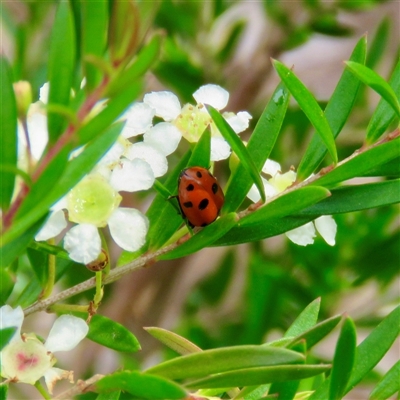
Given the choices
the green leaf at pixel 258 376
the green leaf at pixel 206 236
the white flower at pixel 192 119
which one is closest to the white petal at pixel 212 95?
the white flower at pixel 192 119

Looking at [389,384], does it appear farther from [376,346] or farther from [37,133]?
[37,133]

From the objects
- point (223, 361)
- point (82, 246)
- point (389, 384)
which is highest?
point (82, 246)

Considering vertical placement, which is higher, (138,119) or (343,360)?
(138,119)

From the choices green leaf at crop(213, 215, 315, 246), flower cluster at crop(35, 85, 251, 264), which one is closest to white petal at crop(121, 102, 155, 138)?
flower cluster at crop(35, 85, 251, 264)

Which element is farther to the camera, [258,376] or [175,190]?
[175,190]

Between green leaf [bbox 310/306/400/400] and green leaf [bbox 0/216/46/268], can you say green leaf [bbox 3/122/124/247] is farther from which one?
green leaf [bbox 310/306/400/400]

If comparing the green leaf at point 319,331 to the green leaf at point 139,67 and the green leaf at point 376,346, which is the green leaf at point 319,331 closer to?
the green leaf at point 376,346

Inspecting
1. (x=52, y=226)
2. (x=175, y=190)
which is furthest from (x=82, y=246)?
(x=175, y=190)
